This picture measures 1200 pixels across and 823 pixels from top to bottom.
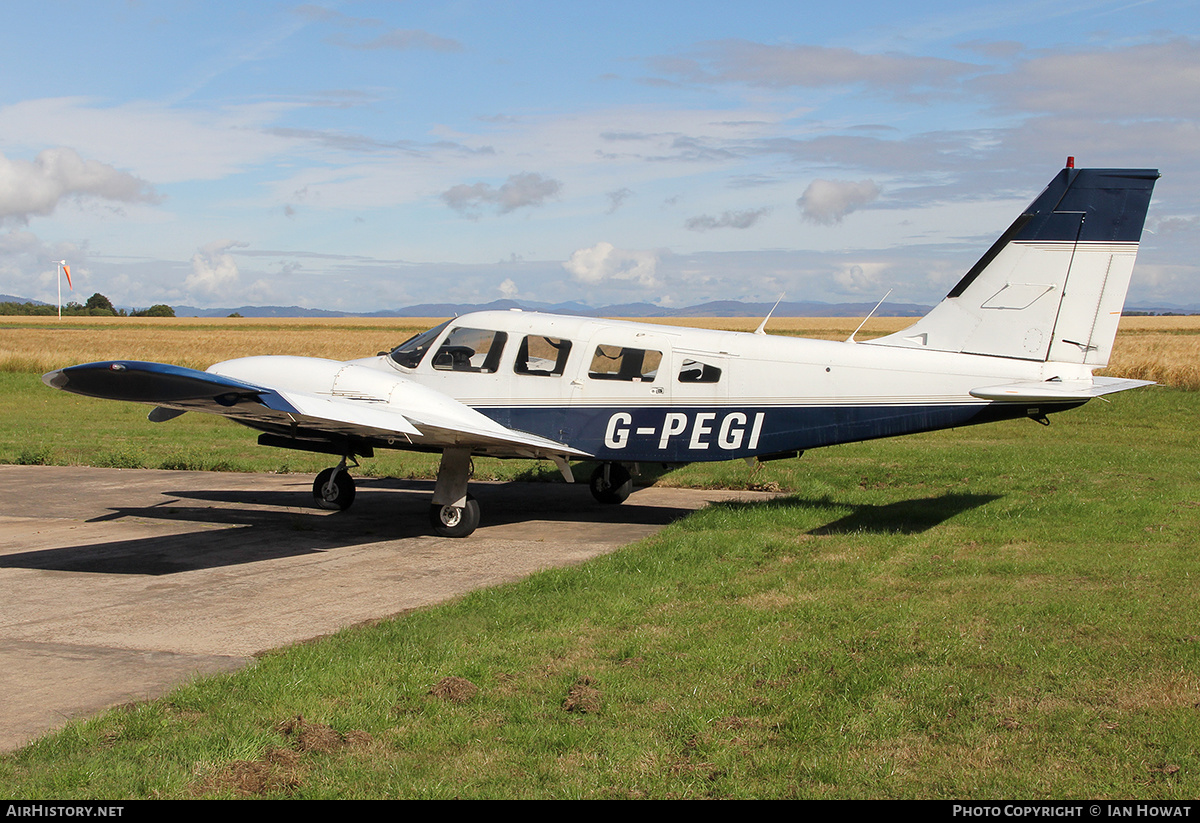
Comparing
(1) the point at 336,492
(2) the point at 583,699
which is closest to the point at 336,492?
(1) the point at 336,492

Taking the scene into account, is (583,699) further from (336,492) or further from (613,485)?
(336,492)

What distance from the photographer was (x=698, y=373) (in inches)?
456

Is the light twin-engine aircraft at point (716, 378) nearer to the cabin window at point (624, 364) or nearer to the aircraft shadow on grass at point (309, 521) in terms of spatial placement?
the cabin window at point (624, 364)

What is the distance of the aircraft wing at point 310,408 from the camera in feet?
28.6

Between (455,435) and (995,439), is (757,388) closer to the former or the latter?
(455,435)

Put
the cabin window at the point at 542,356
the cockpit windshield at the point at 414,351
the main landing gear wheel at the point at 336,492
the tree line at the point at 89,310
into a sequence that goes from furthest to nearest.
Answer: the tree line at the point at 89,310
the main landing gear wheel at the point at 336,492
the cockpit windshield at the point at 414,351
the cabin window at the point at 542,356

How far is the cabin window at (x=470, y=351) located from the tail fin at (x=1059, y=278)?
5551 millimetres

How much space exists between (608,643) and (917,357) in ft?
19.7

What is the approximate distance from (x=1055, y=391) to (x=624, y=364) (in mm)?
4930

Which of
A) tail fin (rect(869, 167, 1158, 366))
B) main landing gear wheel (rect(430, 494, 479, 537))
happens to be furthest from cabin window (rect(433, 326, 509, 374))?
tail fin (rect(869, 167, 1158, 366))

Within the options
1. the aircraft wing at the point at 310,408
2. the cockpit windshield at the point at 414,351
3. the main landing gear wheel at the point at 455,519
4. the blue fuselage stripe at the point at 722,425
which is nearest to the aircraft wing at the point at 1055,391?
the blue fuselage stripe at the point at 722,425

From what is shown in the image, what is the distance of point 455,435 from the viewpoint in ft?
37.0
